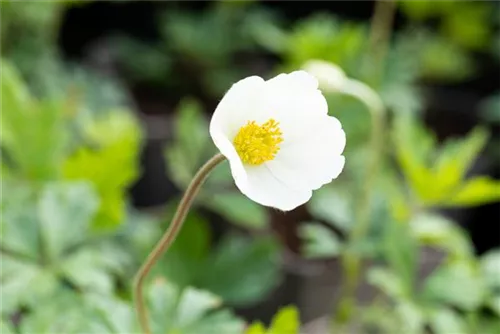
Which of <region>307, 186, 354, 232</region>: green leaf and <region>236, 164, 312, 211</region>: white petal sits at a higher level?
<region>236, 164, 312, 211</region>: white petal

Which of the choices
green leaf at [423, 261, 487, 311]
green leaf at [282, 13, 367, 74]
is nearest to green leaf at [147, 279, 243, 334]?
green leaf at [423, 261, 487, 311]

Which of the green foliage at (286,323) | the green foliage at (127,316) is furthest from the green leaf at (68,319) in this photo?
the green foliage at (286,323)

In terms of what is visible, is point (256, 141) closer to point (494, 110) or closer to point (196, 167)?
point (196, 167)

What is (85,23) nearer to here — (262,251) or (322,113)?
(262,251)

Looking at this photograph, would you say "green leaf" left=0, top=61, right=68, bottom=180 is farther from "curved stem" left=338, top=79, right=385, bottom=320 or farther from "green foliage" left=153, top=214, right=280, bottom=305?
"curved stem" left=338, top=79, right=385, bottom=320

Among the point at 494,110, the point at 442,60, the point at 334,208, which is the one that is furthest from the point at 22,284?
the point at 442,60

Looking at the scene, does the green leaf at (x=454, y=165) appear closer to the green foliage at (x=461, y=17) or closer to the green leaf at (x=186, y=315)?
the green leaf at (x=186, y=315)
